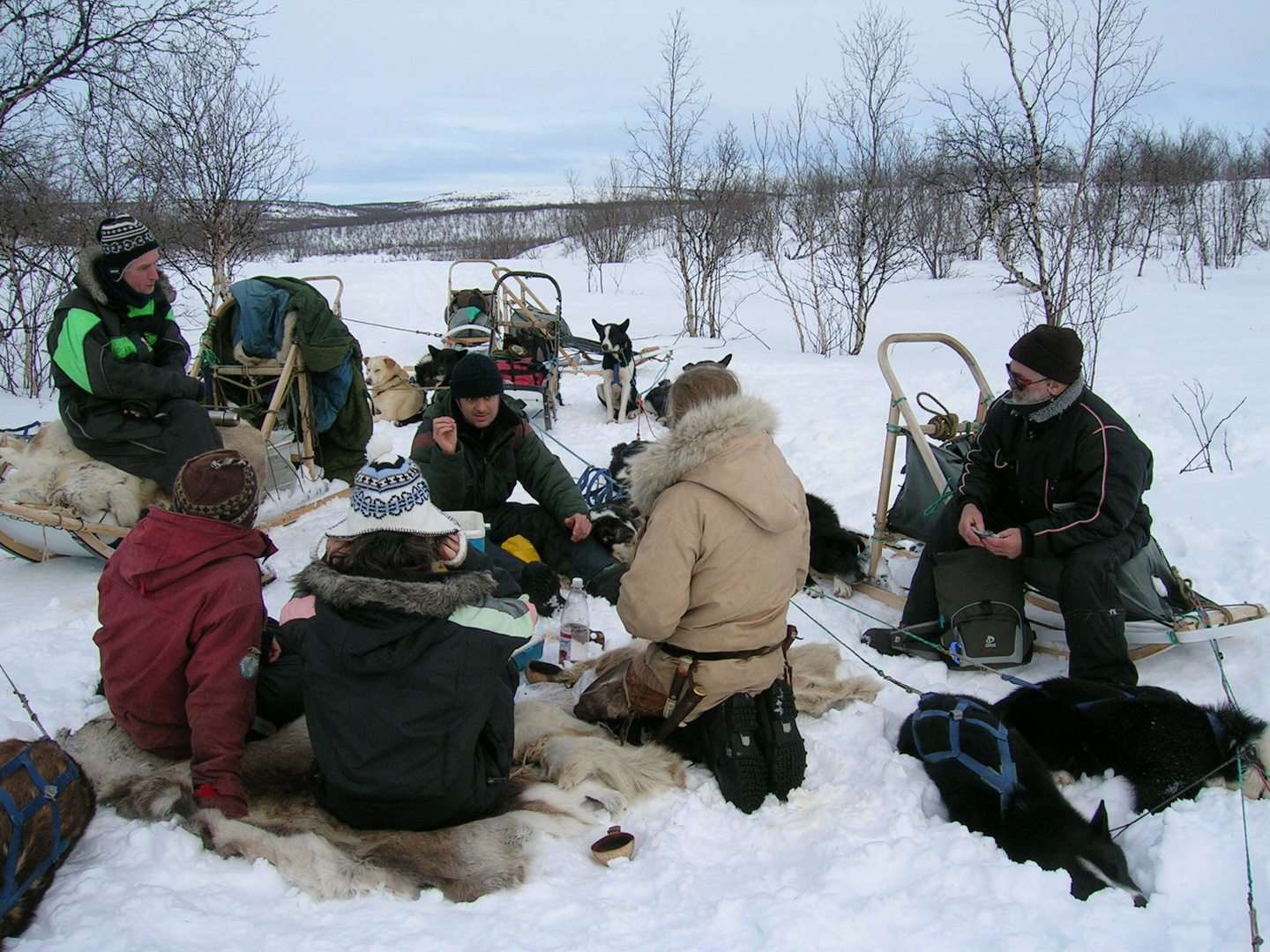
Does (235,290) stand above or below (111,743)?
above

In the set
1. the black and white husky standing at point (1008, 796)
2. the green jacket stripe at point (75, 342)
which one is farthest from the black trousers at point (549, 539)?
the green jacket stripe at point (75, 342)

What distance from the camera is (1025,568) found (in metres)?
3.20

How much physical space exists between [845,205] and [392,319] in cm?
874

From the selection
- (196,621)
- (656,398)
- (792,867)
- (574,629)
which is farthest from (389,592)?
(656,398)

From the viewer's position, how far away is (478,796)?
2086mm

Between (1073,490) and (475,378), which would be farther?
(475,378)

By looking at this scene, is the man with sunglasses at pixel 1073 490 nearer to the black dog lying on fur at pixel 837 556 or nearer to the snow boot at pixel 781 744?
the black dog lying on fur at pixel 837 556

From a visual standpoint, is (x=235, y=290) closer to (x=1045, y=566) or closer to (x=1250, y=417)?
(x=1045, y=566)

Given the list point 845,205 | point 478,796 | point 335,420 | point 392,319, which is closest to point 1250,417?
point 478,796

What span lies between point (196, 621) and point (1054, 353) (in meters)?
2.92

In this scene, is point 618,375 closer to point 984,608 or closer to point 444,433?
point 444,433

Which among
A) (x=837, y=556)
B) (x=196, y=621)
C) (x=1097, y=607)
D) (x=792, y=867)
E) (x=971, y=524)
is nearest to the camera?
(x=792, y=867)

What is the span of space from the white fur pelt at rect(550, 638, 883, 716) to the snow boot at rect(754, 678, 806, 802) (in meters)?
0.32

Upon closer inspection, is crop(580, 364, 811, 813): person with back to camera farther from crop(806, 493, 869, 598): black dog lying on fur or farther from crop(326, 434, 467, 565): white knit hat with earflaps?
crop(806, 493, 869, 598): black dog lying on fur
